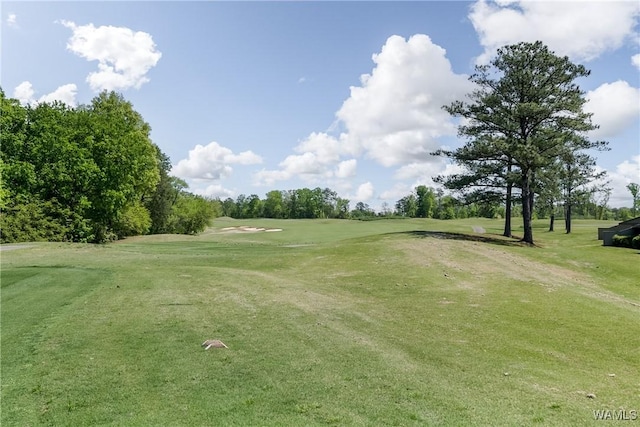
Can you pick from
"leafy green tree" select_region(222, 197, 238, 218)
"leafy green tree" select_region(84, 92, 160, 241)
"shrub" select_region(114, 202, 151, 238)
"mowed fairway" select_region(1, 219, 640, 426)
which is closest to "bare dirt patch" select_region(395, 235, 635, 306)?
"mowed fairway" select_region(1, 219, 640, 426)

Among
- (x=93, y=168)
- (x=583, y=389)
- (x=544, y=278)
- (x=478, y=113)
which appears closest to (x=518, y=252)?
(x=544, y=278)

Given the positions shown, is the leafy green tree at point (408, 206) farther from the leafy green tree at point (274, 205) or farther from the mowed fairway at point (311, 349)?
the mowed fairway at point (311, 349)

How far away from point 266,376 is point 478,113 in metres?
30.8

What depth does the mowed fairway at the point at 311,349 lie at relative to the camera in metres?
5.70

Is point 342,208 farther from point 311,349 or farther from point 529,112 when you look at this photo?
point 311,349

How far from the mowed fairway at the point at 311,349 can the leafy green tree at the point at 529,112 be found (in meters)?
14.1

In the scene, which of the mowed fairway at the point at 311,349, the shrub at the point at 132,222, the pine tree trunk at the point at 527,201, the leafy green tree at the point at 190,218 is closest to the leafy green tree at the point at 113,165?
the shrub at the point at 132,222

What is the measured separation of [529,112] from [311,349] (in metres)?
27.5

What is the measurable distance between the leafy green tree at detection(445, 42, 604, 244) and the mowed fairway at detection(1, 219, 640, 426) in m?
14.1

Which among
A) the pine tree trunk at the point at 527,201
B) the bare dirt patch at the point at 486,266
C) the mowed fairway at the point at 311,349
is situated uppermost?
the pine tree trunk at the point at 527,201

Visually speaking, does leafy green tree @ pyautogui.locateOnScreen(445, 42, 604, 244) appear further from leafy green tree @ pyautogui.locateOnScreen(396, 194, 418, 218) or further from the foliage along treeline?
leafy green tree @ pyautogui.locateOnScreen(396, 194, 418, 218)

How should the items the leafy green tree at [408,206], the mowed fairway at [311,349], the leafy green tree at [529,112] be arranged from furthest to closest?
1. the leafy green tree at [408,206]
2. the leafy green tree at [529,112]
3. the mowed fairway at [311,349]

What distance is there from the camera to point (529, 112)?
29.5 metres

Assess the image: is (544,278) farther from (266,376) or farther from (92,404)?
(92,404)
